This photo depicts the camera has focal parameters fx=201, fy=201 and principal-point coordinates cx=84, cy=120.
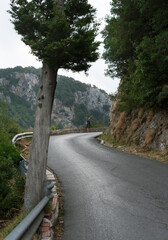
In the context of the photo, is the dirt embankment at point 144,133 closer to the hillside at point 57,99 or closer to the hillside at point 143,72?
the hillside at point 143,72

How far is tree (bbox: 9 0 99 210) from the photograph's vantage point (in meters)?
4.45

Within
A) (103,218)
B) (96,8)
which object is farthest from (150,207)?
(96,8)

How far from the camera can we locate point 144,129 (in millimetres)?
12766

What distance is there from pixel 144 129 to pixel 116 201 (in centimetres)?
862

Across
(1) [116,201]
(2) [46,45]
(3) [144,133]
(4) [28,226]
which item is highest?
(2) [46,45]

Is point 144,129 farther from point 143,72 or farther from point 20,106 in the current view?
point 20,106

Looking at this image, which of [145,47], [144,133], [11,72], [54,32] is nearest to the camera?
[54,32]

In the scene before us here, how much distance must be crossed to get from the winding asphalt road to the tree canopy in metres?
3.49

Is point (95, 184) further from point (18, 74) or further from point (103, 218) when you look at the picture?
point (18, 74)

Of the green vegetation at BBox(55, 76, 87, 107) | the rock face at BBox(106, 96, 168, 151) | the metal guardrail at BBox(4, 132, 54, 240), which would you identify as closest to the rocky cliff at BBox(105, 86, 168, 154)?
the rock face at BBox(106, 96, 168, 151)

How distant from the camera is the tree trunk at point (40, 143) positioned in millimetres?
4289

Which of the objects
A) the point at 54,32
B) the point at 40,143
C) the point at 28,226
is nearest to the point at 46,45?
the point at 54,32

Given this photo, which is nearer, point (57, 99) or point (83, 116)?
point (83, 116)

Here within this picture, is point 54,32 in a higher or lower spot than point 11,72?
lower
